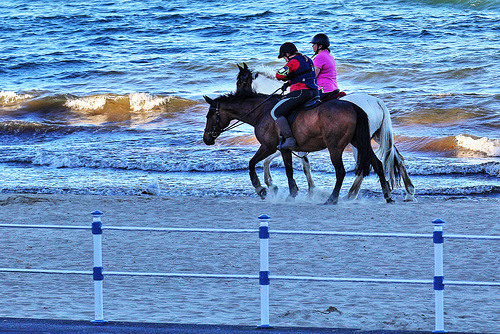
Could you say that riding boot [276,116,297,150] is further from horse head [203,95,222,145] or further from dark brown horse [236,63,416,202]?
horse head [203,95,222,145]

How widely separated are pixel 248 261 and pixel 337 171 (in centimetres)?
337

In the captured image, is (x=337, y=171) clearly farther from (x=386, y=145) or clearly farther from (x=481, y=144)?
(x=481, y=144)

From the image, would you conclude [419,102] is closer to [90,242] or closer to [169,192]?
[169,192]

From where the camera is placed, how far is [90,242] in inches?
371

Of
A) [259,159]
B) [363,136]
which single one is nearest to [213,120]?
[259,159]

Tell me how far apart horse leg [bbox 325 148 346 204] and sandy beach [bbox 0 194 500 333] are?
8.2 inches

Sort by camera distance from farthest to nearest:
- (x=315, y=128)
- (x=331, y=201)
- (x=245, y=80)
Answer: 1. (x=245, y=80)
2. (x=331, y=201)
3. (x=315, y=128)

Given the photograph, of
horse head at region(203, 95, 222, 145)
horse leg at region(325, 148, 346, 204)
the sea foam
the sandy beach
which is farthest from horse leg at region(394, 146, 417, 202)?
the sea foam

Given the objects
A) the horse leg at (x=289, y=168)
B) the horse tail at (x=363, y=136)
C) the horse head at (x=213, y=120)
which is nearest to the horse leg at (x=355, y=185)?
the horse tail at (x=363, y=136)

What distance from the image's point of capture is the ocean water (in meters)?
15.4

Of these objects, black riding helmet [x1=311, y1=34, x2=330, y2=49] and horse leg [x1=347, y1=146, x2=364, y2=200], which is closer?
black riding helmet [x1=311, y1=34, x2=330, y2=49]

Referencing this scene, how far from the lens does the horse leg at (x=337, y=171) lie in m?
11.1

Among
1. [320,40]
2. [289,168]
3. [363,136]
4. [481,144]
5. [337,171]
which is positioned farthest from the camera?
[481,144]

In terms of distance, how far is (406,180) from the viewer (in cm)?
1162
